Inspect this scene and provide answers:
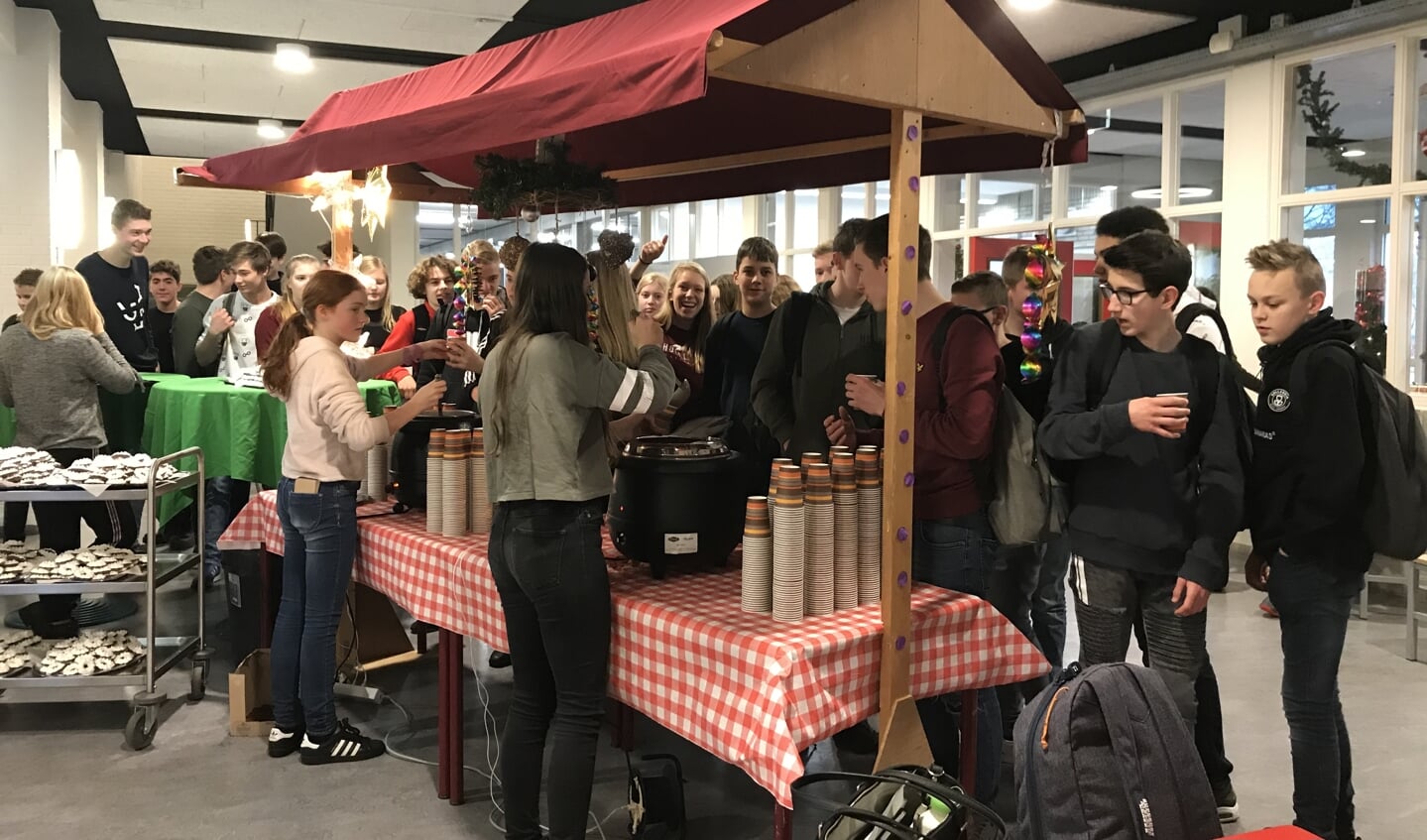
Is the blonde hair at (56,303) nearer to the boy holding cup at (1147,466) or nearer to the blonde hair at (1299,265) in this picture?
the boy holding cup at (1147,466)

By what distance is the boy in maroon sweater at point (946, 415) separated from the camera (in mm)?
2588

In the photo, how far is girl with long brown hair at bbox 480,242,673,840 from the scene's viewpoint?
242cm

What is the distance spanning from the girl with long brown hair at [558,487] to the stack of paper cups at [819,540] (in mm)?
454

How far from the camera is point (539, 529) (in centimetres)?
242

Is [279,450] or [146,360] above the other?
[146,360]

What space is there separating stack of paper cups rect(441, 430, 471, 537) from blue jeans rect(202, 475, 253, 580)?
8.45 feet

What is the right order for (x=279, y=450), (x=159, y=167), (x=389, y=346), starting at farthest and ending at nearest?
1. (x=159, y=167)
2. (x=389, y=346)
3. (x=279, y=450)

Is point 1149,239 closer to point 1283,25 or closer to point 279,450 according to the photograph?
point 279,450

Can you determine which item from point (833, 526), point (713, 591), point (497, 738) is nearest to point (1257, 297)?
point (833, 526)

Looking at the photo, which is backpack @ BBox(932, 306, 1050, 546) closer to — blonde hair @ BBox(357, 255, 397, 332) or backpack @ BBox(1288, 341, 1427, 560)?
backpack @ BBox(1288, 341, 1427, 560)

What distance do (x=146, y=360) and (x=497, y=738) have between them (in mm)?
3441

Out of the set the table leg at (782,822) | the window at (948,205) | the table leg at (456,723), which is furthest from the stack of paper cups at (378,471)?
the window at (948,205)

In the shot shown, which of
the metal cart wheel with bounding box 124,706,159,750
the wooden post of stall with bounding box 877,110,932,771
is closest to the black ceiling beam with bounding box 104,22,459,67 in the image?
the metal cart wheel with bounding box 124,706,159,750

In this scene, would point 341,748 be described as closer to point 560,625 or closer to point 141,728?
point 141,728
